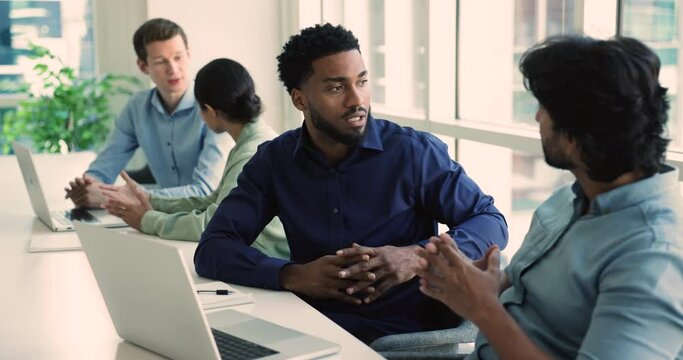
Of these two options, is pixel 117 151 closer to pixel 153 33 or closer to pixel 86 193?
pixel 153 33

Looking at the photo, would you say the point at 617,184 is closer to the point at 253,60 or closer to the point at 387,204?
the point at 387,204

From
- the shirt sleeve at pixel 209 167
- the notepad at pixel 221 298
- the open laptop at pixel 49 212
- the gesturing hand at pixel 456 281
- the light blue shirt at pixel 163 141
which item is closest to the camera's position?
the gesturing hand at pixel 456 281

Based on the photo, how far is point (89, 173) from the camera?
4.21m

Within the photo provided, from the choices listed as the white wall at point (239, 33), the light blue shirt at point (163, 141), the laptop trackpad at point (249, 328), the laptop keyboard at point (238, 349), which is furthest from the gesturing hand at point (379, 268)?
the white wall at point (239, 33)

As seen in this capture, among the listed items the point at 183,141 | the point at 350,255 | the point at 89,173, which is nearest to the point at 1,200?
the point at 89,173

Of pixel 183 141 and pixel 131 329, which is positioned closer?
pixel 131 329

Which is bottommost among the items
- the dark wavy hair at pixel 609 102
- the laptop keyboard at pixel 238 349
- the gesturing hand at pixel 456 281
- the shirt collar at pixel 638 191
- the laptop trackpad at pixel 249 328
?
the laptop trackpad at pixel 249 328

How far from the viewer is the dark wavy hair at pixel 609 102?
1413 millimetres

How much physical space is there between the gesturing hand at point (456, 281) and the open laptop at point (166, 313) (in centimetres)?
23

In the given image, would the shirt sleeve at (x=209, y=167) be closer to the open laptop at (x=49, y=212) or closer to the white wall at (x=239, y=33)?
the open laptop at (x=49, y=212)

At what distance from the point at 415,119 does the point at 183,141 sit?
1061mm

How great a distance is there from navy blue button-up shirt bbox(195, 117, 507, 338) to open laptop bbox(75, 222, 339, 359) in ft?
1.85

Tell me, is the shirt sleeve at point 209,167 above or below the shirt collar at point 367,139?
below

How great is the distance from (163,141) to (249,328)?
255cm
